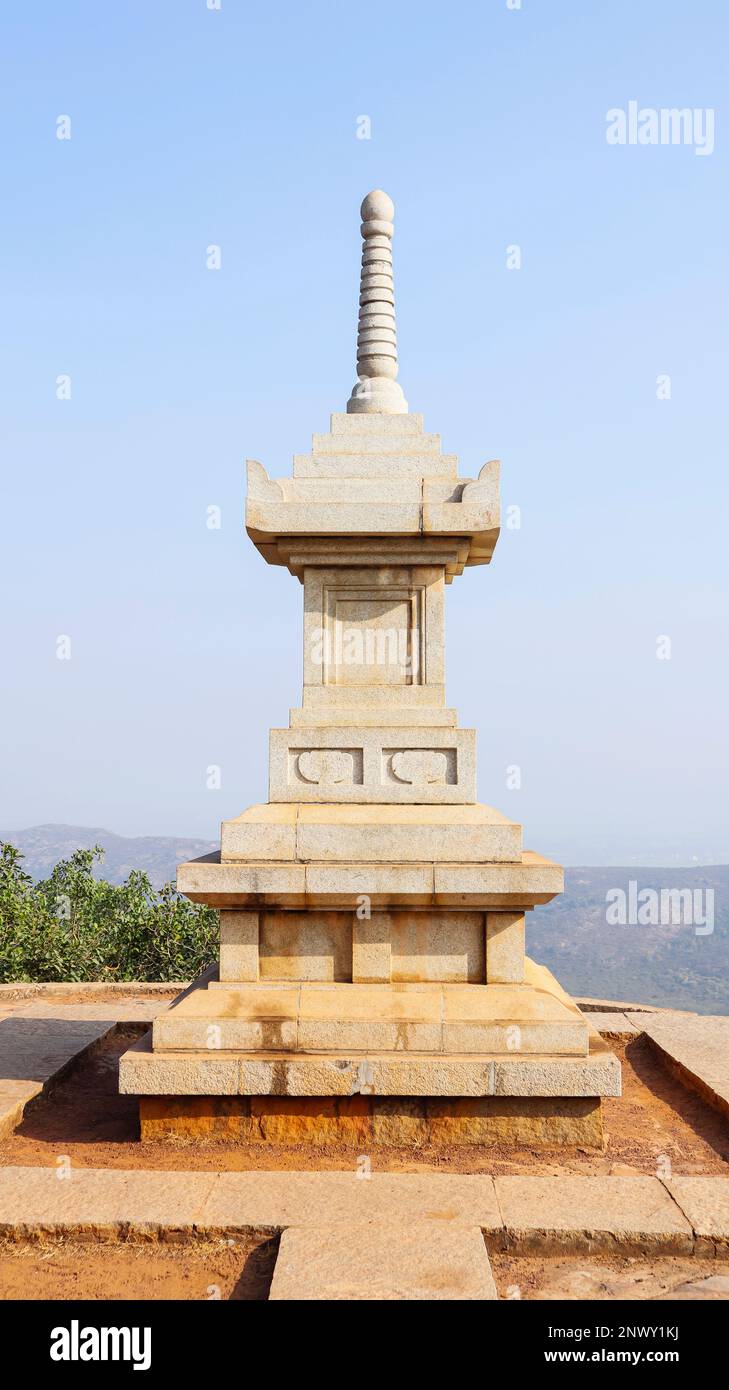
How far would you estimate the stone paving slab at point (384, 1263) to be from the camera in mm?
4848

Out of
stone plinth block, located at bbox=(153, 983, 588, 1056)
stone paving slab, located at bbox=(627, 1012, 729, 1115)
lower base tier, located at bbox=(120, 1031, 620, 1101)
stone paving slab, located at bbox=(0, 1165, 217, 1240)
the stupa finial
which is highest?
the stupa finial

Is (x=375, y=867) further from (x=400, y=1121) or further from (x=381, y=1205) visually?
(x=381, y=1205)

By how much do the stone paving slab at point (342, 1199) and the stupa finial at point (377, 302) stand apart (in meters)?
6.78

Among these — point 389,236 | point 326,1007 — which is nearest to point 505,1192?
point 326,1007

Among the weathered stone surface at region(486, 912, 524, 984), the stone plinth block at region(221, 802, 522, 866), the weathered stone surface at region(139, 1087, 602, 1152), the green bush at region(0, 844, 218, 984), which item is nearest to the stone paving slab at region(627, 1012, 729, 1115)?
the weathered stone surface at region(139, 1087, 602, 1152)

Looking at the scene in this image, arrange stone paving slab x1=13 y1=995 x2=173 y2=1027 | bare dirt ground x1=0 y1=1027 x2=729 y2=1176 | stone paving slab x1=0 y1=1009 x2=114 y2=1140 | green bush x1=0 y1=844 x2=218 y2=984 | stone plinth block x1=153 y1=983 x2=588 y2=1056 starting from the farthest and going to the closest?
green bush x1=0 y1=844 x2=218 y2=984, stone paving slab x1=13 y1=995 x2=173 y2=1027, stone paving slab x1=0 y1=1009 x2=114 y2=1140, stone plinth block x1=153 y1=983 x2=588 y2=1056, bare dirt ground x1=0 y1=1027 x2=729 y2=1176

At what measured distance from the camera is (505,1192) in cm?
608

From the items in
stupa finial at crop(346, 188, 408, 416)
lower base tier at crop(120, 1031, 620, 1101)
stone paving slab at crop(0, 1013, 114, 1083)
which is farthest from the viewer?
stupa finial at crop(346, 188, 408, 416)

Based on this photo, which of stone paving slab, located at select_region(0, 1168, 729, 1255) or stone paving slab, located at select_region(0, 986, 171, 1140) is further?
stone paving slab, located at select_region(0, 986, 171, 1140)

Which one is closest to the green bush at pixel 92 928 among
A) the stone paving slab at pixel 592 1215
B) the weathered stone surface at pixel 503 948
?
the weathered stone surface at pixel 503 948

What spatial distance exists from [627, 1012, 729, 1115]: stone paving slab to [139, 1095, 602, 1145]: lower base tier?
1482 mm

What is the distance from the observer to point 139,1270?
17.7ft

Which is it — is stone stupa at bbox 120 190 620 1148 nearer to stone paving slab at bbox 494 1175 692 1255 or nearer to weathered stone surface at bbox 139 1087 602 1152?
weathered stone surface at bbox 139 1087 602 1152

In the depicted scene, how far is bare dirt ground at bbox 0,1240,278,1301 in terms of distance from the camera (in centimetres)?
516
